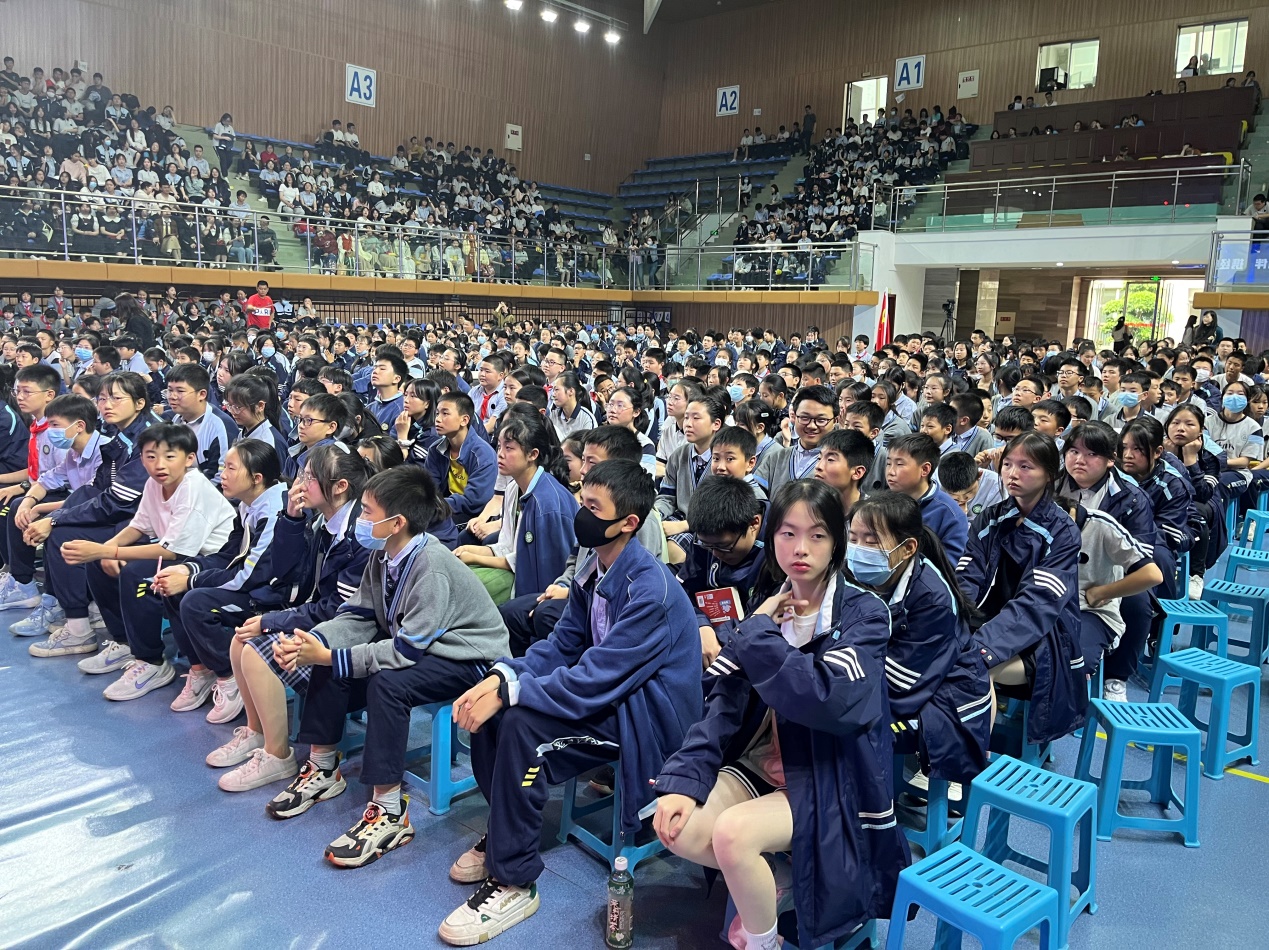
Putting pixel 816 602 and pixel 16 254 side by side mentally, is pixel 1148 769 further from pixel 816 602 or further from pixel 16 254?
pixel 16 254

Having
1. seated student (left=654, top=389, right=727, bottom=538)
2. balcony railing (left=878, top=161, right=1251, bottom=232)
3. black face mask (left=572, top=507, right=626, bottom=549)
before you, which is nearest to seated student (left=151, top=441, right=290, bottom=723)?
black face mask (left=572, top=507, right=626, bottom=549)

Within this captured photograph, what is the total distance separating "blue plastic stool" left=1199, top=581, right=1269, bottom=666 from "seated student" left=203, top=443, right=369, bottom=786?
4.16 meters

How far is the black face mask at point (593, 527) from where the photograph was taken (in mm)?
2797

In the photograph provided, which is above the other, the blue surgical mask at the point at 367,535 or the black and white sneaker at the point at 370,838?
the blue surgical mask at the point at 367,535

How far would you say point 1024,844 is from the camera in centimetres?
303

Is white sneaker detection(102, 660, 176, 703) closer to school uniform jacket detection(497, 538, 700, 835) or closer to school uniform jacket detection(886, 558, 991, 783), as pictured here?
school uniform jacket detection(497, 538, 700, 835)

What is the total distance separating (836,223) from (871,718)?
1817 centimetres

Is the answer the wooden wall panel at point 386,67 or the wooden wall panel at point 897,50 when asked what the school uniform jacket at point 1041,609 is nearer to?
the wooden wall panel at point 386,67

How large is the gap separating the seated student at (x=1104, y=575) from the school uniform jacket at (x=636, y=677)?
1.70m

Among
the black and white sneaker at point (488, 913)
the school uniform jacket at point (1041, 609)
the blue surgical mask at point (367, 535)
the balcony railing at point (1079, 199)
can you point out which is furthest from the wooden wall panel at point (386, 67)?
the school uniform jacket at point (1041, 609)

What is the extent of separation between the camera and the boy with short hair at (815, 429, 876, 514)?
3.70 metres

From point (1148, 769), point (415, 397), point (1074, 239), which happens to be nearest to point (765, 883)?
point (1148, 769)

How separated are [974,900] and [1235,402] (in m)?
6.44

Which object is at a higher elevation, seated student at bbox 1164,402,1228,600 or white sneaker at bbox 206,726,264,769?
seated student at bbox 1164,402,1228,600
